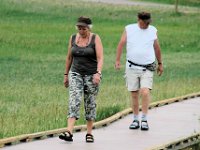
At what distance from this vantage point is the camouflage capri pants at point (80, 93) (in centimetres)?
1319

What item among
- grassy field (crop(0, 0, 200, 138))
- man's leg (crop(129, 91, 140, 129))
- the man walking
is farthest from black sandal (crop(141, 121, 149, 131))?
grassy field (crop(0, 0, 200, 138))

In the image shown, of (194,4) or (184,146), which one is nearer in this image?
(184,146)

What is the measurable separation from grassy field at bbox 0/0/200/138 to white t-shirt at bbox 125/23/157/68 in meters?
1.63

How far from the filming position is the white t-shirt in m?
14.7

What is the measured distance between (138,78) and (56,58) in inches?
813

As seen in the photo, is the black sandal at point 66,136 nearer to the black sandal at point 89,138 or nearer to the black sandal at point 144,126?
the black sandal at point 89,138

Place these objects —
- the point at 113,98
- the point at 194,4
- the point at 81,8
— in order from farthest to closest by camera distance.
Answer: the point at 194,4 → the point at 81,8 → the point at 113,98

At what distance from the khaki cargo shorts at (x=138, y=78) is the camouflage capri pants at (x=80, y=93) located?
1654mm

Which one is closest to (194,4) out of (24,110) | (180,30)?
(180,30)

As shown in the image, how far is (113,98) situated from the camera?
2073 cm

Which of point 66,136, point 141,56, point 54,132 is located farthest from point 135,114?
point 66,136

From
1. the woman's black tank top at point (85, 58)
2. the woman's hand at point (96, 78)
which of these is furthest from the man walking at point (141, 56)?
the woman's hand at point (96, 78)

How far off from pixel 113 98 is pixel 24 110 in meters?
3.29

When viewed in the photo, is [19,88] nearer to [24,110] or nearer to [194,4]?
[24,110]
